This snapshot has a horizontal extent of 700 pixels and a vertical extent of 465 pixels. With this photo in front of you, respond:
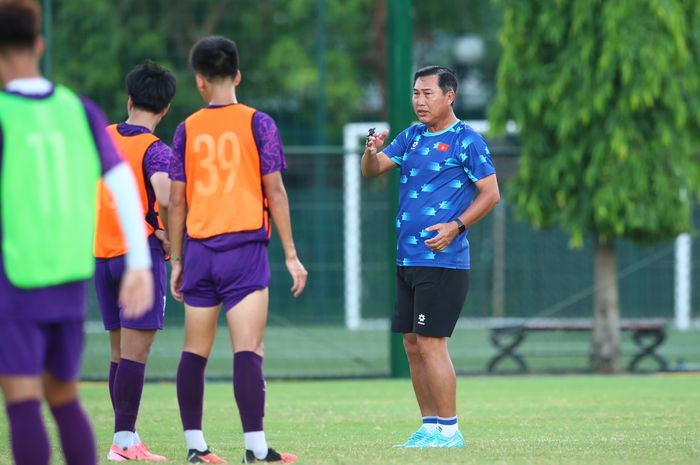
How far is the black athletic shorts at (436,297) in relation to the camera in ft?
23.0

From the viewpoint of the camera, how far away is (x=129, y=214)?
4539mm

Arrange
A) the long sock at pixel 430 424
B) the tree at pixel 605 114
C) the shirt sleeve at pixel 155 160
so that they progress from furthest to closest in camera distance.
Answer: the tree at pixel 605 114, the long sock at pixel 430 424, the shirt sleeve at pixel 155 160

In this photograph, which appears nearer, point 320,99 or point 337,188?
point 337,188

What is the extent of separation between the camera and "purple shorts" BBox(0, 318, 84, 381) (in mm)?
4406

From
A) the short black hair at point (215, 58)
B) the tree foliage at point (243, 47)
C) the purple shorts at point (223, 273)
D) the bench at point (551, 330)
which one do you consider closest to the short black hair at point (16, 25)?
the short black hair at point (215, 58)

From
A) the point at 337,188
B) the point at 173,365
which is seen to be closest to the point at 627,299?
the point at 337,188

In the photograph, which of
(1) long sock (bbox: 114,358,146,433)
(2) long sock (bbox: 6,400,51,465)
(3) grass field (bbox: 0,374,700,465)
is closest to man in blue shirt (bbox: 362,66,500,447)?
(3) grass field (bbox: 0,374,700,465)

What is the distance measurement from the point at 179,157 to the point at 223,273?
598 mm

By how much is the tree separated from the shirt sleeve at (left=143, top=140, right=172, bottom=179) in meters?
7.24

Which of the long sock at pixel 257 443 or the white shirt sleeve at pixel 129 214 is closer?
the white shirt sleeve at pixel 129 214

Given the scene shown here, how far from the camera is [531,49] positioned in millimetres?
13578

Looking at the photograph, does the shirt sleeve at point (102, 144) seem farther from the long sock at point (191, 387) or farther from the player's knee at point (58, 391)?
the long sock at point (191, 387)

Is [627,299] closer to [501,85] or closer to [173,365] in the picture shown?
[501,85]

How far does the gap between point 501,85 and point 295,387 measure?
396cm
